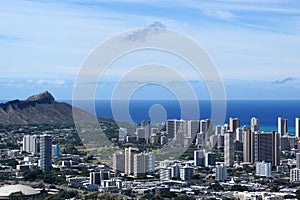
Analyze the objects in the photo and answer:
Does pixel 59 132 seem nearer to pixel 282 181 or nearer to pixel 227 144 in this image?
pixel 227 144

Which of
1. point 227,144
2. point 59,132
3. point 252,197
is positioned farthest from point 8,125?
point 252,197

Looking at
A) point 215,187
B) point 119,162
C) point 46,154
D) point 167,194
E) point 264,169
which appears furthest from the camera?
point 46,154

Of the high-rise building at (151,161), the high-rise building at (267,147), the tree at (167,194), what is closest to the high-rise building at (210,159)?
the high-rise building at (267,147)

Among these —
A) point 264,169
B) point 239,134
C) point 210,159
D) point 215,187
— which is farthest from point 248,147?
point 215,187

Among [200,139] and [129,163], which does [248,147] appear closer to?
[200,139]

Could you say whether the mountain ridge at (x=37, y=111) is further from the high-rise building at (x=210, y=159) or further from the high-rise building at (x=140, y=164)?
the high-rise building at (x=140, y=164)

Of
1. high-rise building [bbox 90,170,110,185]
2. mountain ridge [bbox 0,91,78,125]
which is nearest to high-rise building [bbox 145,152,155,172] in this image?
high-rise building [bbox 90,170,110,185]
